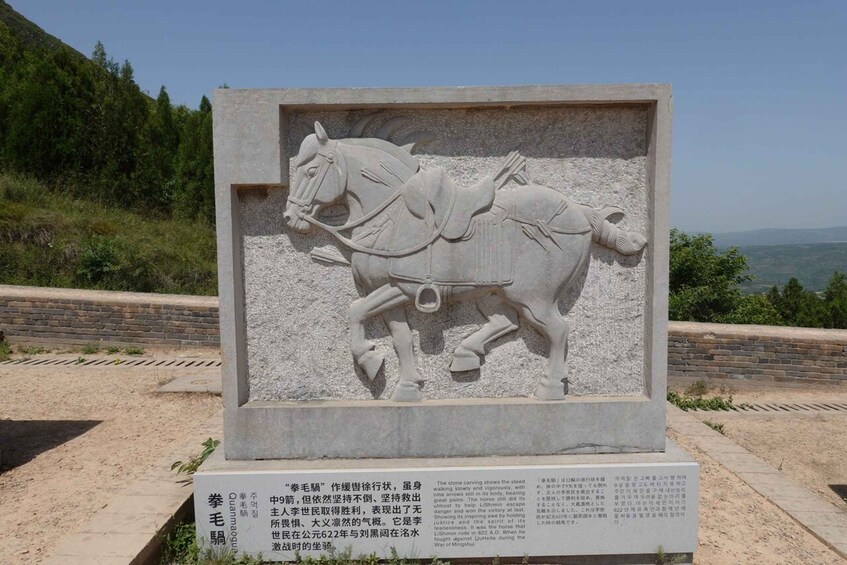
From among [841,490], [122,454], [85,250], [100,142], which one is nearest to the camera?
[841,490]

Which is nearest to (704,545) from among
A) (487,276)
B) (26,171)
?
(487,276)

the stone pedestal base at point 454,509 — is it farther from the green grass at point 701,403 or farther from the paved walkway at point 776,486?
the green grass at point 701,403

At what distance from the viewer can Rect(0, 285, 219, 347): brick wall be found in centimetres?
905

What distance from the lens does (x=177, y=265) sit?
12.7 metres

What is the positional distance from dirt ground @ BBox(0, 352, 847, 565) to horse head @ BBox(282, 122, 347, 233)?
2.50 m

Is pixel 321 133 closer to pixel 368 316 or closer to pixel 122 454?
pixel 368 316

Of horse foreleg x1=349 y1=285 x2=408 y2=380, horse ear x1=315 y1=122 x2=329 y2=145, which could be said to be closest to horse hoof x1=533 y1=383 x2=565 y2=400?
horse foreleg x1=349 y1=285 x2=408 y2=380

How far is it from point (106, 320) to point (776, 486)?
348 inches

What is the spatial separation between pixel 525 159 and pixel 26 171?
1643 centimetres

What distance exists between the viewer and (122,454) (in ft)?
17.0

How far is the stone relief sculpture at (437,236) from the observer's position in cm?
334

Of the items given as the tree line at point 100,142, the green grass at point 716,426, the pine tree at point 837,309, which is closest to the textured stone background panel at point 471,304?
the green grass at point 716,426

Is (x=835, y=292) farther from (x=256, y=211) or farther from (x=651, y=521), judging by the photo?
(x=256, y=211)

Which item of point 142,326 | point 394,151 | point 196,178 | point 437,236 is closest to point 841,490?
point 437,236
